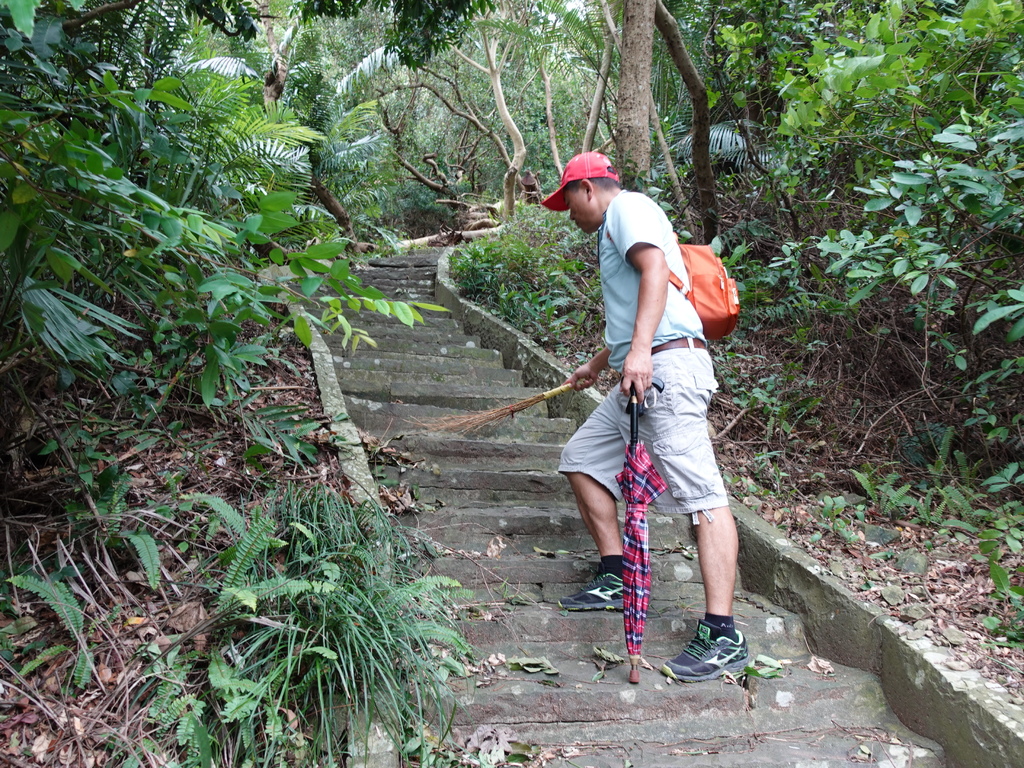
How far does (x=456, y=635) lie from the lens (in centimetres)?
255

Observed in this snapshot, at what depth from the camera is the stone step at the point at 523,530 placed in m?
3.64

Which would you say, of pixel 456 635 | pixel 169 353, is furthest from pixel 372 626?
pixel 169 353

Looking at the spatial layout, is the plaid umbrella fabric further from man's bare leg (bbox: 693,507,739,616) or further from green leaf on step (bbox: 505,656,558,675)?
green leaf on step (bbox: 505,656,558,675)

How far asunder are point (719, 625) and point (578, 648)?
1.98ft

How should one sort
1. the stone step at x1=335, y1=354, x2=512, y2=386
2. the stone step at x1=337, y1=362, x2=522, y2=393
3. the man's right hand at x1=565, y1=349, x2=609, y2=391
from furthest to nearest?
the stone step at x1=335, y1=354, x2=512, y2=386
the stone step at x1=337, y1=362, x2=522, y2=393
the man's right hand at x1=565, y1=349, x2=609, y2=391

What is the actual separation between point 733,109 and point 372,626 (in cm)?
659

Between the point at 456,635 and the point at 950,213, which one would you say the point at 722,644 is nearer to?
the point at 456,635

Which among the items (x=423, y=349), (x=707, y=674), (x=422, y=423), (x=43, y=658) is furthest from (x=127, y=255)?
(x=423, y=349)

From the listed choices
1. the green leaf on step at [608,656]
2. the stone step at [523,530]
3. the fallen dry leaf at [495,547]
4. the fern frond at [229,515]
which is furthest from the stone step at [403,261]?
the green leaf on step at [608,656]

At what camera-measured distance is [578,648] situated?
9.88ft

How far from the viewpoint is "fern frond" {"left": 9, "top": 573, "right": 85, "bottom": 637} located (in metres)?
2.38

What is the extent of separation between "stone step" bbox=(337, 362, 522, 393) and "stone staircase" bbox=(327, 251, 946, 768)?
1.17 ft

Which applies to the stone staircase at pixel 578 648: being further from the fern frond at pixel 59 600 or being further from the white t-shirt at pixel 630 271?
the fern frond at pixel 59 600

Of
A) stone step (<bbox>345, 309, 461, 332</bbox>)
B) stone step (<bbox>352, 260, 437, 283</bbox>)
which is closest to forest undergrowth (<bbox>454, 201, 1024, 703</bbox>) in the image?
stone step (<bbox>345, 309, 461, 332</bbox>)
